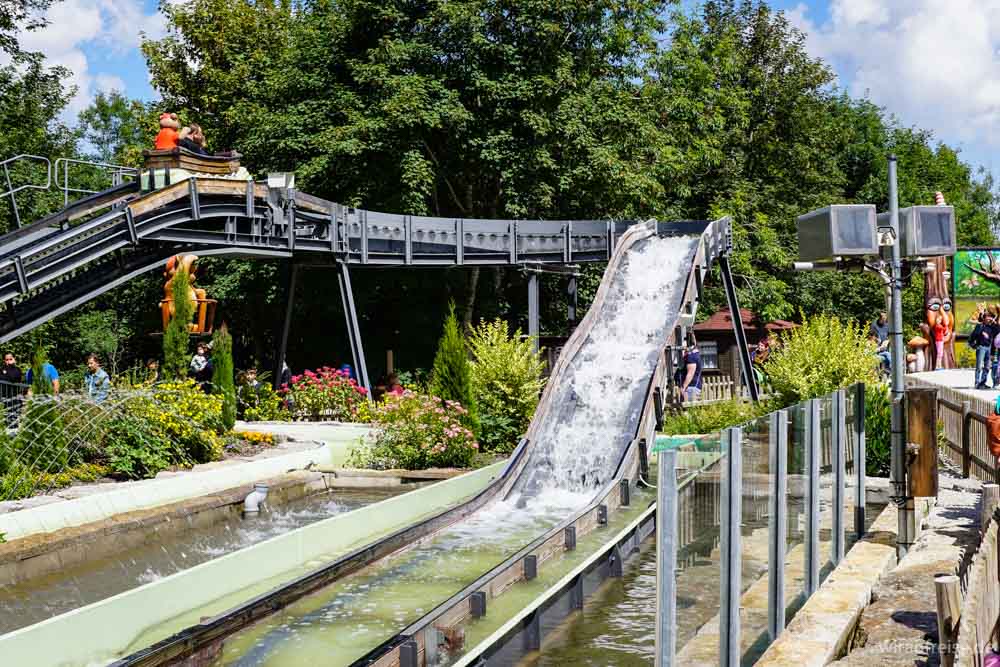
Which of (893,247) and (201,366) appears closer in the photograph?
(893,247)

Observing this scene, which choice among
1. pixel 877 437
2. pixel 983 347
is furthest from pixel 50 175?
pixel 983 347

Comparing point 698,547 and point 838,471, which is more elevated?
point 698,547

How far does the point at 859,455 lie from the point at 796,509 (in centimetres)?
293

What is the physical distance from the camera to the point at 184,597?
8.96 meters

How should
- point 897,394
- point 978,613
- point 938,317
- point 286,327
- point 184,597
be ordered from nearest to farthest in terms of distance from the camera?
point 978,613
point 184,597
point 897,394
point 286,327
point 938,317

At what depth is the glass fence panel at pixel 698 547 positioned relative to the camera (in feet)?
17.5

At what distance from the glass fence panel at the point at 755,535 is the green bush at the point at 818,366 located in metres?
10.7

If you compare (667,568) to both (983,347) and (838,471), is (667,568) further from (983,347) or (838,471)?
(983,347)

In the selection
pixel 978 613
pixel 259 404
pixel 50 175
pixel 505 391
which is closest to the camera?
pixel 978 613

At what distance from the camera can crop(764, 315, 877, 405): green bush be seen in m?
17.6

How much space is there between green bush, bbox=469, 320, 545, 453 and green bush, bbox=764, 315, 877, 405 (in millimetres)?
4297

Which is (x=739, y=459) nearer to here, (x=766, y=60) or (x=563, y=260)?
(x=563, y=260)

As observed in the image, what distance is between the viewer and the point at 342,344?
3525 cm

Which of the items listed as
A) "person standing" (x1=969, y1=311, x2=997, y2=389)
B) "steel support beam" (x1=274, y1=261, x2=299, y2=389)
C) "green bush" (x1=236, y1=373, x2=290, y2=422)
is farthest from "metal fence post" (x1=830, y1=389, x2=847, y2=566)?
"steel support beam" (x1=274, y1=261, x2=299, y2=389)
